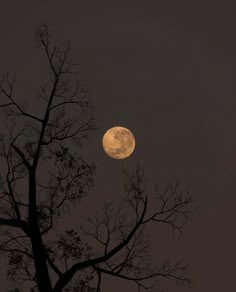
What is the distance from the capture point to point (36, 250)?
1417 cm

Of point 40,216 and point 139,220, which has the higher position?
point 40,216

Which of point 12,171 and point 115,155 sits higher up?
point 115,155

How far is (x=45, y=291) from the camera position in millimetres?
13711

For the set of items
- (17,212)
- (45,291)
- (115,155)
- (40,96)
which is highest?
(115,155)

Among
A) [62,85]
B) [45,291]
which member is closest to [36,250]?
[45,291]

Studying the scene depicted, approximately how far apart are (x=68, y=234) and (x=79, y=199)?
106cm

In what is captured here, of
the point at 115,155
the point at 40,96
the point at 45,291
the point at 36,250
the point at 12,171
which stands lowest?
the point at 45,291

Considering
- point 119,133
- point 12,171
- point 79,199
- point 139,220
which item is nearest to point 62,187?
point 79,199

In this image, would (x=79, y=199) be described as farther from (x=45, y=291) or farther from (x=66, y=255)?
(x=45, y=291)

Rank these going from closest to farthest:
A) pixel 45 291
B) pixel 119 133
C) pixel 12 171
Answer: pixel 45 291 < pixel 12 171 < pixel 119 133

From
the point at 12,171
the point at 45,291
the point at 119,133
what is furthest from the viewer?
the point at 119,133

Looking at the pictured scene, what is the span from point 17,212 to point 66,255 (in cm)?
194

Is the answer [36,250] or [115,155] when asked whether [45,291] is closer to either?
[36,250]

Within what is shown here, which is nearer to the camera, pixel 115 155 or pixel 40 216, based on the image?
pixel 40 216
